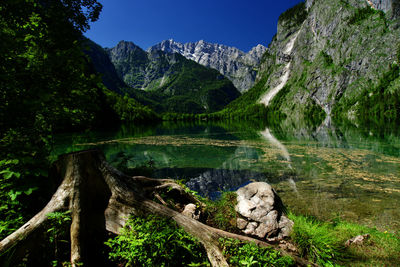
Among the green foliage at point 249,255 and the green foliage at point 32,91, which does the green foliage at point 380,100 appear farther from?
the green foliage at point 32,91

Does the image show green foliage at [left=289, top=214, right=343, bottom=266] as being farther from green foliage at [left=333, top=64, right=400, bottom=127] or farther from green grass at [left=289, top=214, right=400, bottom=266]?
green foliage at [left=333, top=64, right=400, bottom=127]

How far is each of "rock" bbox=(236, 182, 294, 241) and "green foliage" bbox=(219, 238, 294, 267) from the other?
2417mm

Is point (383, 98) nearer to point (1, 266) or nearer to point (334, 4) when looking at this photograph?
point (334, 4)

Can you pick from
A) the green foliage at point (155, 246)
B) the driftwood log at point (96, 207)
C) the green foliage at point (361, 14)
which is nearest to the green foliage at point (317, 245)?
the driftwood log at point (96, 207)

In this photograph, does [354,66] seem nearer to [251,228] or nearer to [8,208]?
[251,228]

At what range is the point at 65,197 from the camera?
5.09 m

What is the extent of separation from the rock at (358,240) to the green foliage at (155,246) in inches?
202

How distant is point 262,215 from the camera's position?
7504 mm

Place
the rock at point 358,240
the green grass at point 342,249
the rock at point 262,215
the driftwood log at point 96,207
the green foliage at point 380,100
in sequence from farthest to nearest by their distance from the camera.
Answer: the green foliage at point 380,100, the rock at point 262,215, the rock at point 358,240, the green grass at point 342,249, the driftwood log at point 96,207

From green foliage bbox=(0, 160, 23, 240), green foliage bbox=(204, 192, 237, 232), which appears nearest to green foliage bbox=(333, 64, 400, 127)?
green foliage bbox=(204, 192, 237, 232)

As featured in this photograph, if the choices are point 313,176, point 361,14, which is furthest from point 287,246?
point 361,14

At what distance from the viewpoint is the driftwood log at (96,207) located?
4.82 metres

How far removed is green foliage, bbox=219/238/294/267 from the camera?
447 centimetres

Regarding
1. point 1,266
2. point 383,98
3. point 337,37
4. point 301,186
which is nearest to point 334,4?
point 337,37
